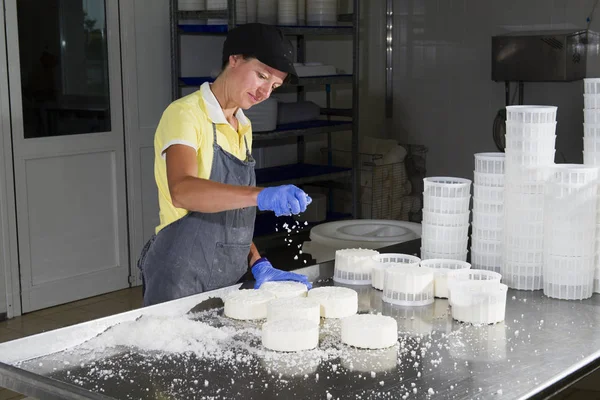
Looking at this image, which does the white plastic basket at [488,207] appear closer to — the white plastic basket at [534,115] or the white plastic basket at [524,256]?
the white plastic basket at [524,256]

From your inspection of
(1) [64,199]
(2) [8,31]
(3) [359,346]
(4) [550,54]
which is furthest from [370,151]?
(3) [359,346]

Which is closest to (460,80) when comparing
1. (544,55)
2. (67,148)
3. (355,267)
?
(544,55)

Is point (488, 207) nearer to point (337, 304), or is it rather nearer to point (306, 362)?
point (337, 304)

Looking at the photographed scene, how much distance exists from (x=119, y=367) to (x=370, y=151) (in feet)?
15.5

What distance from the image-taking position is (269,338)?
191 cm

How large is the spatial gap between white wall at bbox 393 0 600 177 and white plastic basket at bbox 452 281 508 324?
3574mm

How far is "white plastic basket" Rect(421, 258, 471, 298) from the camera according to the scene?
2.39 m

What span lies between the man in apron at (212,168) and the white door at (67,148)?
2.60 metres

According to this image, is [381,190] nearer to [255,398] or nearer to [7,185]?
[7,185]

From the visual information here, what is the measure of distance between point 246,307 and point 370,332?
40 cm

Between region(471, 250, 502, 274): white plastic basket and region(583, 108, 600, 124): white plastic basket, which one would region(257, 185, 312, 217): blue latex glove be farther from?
region(583, 108, 600, 124): white plastic basket

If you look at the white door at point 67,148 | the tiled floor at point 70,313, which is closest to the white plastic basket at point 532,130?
the tiled floor at point 70,313

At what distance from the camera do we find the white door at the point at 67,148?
16.2 feet

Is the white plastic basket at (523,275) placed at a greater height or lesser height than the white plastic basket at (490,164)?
lesser
